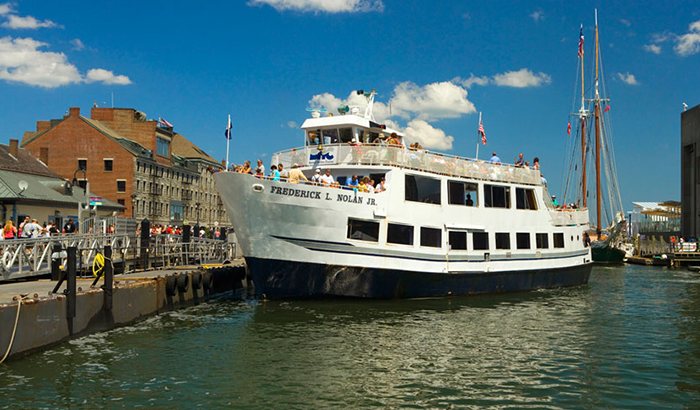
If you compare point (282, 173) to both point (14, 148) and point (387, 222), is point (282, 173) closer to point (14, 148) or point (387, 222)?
point (387, 222)

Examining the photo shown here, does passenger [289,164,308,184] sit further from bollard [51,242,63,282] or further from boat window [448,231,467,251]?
bollard [51,242,63,282]

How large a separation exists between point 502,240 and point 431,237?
4.40 m

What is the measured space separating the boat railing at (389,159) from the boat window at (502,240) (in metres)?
2.35

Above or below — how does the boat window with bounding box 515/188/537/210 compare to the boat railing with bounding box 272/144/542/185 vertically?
below

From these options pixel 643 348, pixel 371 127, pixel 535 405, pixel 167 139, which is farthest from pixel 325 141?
pixel 167 139

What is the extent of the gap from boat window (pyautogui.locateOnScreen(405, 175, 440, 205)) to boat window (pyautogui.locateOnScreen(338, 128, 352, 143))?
132 inches

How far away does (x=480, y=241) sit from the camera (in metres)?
26.6

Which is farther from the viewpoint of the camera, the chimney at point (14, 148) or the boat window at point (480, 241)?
the chimney at point (14, 148)

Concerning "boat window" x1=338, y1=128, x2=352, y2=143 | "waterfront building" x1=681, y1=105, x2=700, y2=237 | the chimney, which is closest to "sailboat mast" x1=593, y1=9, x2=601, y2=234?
"waterfront building" x1=681, y1=105, x2=700, y2=237

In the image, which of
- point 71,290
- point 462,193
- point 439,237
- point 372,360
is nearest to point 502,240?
point 462,193

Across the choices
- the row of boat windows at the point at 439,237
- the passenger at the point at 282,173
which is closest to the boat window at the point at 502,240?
the row of boat windows at the point at 439,237

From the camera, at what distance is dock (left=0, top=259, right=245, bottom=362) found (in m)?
14.3

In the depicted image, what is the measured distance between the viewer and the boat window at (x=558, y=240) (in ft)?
100.0

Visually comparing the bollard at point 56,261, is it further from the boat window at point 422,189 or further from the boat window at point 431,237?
the boat window at point 431,237
